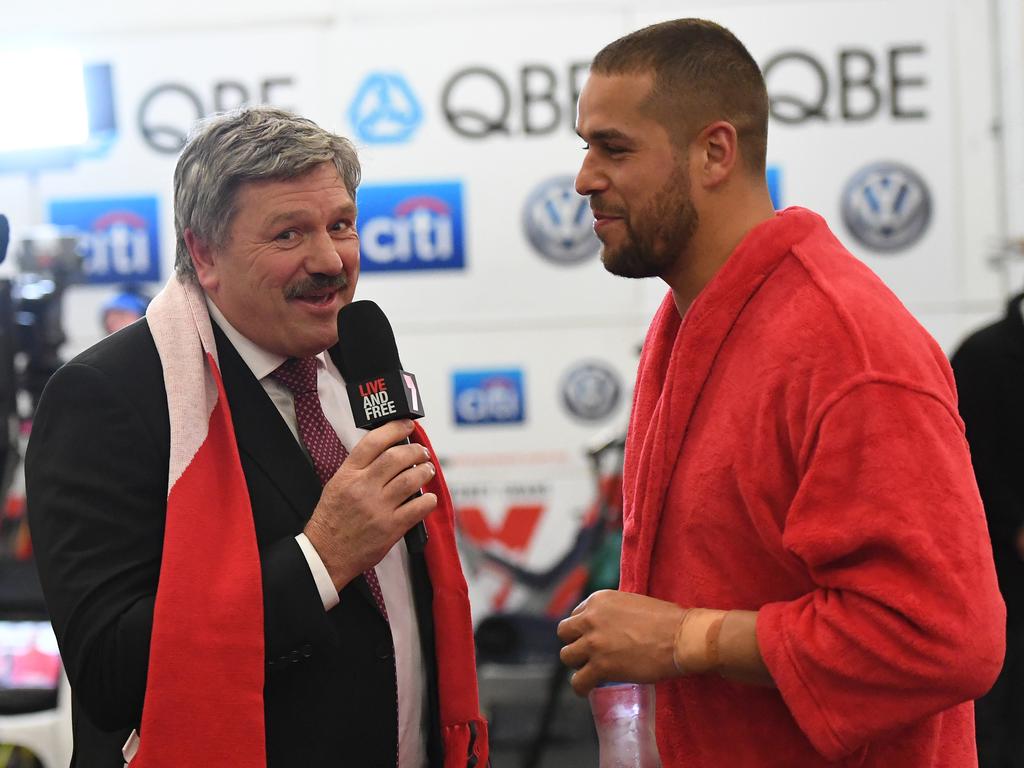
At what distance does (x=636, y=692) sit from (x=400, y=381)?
0.55 m

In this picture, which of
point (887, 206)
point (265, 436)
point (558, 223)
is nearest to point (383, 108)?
point (558, 223)

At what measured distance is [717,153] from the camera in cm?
151

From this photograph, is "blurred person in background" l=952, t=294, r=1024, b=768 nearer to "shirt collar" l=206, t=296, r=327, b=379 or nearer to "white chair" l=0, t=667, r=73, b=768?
"shirt collar" l=206, t=296, r=327, b=379

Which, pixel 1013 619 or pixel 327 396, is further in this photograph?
pixel 1013 619

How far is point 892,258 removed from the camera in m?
3.92

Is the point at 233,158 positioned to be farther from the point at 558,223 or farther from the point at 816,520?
the point at 558,223

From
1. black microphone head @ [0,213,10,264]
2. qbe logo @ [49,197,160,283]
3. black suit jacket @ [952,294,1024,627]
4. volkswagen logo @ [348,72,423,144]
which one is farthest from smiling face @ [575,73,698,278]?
qbe logo @ [49,197,160,283]

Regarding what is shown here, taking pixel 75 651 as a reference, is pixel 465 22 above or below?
above

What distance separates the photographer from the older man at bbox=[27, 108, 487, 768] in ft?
4.87

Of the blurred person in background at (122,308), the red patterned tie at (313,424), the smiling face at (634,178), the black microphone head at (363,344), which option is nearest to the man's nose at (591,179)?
the smiling face at (634,178)

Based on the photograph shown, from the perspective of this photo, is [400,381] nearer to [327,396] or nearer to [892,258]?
[327,396]

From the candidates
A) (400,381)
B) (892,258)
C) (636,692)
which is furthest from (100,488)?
(892,258)

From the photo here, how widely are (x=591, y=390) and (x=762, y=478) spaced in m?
2.61

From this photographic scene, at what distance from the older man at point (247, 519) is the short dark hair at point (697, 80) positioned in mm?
491
